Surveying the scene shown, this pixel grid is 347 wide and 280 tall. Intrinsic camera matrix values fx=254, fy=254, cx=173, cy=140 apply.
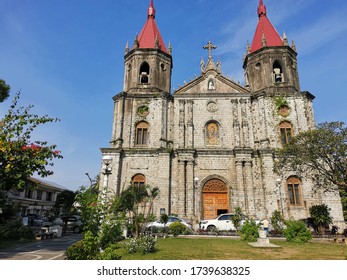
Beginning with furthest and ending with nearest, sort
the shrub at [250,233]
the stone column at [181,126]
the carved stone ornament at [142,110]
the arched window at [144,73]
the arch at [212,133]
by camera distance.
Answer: the arched window at [144,73] → the carved stone ornament at [142,110] → the arch at [212,133] → the stone column at [181,126] → the shrub at [250,233]

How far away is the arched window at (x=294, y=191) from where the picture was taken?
21.6m

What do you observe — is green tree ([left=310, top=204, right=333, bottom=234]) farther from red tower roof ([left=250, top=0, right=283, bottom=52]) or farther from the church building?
red tower roof ([left=250, top=0, right=283, bottom=52])

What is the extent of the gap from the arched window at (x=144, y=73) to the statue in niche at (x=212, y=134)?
8103 mm

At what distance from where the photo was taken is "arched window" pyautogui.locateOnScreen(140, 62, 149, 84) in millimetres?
26609

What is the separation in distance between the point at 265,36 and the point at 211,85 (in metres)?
8.50

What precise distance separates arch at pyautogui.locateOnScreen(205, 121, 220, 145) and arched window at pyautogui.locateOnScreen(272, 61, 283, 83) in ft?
25.2

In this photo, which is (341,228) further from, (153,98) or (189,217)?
(153,98)

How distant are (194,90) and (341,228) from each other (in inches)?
693

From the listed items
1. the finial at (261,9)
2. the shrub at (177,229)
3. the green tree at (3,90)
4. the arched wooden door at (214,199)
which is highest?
the finial at (261,9)

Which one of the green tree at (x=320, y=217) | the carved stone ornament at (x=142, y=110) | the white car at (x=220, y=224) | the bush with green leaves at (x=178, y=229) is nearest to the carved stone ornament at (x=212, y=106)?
the carved stone ornament at (x=142, y=110)

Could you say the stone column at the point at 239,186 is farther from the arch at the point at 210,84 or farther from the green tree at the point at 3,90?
the green tree at the point at 3,90

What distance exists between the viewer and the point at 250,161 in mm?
22359

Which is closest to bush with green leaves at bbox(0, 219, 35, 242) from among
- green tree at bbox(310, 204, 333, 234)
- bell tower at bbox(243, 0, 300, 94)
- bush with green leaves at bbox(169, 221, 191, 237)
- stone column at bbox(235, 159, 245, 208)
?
bush with green leaves at bbox(169, 221, 191, 237)

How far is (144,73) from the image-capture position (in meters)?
26.5
